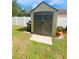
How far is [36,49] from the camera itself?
→ 1.31m

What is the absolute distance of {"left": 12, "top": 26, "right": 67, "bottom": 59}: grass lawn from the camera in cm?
129

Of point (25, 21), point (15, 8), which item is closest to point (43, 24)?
point (25, 21)

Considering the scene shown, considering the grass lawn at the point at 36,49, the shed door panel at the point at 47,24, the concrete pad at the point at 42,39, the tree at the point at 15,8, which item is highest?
the tree at the point at 15,8

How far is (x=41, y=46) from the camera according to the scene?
4.31 ft

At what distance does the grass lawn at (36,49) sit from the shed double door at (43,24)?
10cm

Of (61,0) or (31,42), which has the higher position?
(61,0)

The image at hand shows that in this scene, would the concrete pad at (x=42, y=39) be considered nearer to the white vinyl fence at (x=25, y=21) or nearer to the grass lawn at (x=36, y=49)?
the grass lawn at (x=36, y=49)

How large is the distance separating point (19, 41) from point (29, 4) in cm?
32

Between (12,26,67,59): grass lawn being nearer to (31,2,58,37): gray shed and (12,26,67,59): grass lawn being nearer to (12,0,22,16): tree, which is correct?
(31,2,58,37): gray shed

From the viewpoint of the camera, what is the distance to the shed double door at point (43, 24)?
133cm

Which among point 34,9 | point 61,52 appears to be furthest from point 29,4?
point 61,52

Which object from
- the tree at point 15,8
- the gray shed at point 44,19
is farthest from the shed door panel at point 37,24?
the tree at point 15,8
